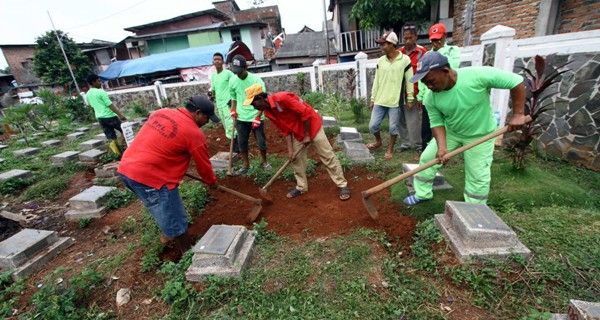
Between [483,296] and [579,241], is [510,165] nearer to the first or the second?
[579,241]

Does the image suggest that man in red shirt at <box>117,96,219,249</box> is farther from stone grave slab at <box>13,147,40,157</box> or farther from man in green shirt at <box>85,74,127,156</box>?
stone grave slab at <box>13,147,40,157</box>

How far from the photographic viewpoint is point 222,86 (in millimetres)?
5109

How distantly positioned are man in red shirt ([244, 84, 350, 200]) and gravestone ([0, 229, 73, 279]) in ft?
9.17

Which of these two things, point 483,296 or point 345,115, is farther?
point 345,115

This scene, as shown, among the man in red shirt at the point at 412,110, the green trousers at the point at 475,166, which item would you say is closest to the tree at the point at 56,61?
the man in red shirt at the point at 412,110

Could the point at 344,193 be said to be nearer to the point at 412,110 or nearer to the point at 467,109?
the point at 467,109

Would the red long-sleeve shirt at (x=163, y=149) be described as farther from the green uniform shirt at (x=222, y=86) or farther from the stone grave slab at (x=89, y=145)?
the stone grave slab at (x=89, y=145)

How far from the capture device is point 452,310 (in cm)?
203

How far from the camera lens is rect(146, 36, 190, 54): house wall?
23156 millimetres

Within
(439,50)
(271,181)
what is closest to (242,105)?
(271,181)

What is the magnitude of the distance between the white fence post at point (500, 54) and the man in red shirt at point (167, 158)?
4.48 m

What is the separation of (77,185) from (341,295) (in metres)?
5.77

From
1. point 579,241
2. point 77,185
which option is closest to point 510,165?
point 579,241

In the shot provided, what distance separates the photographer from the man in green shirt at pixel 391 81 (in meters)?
4.28
